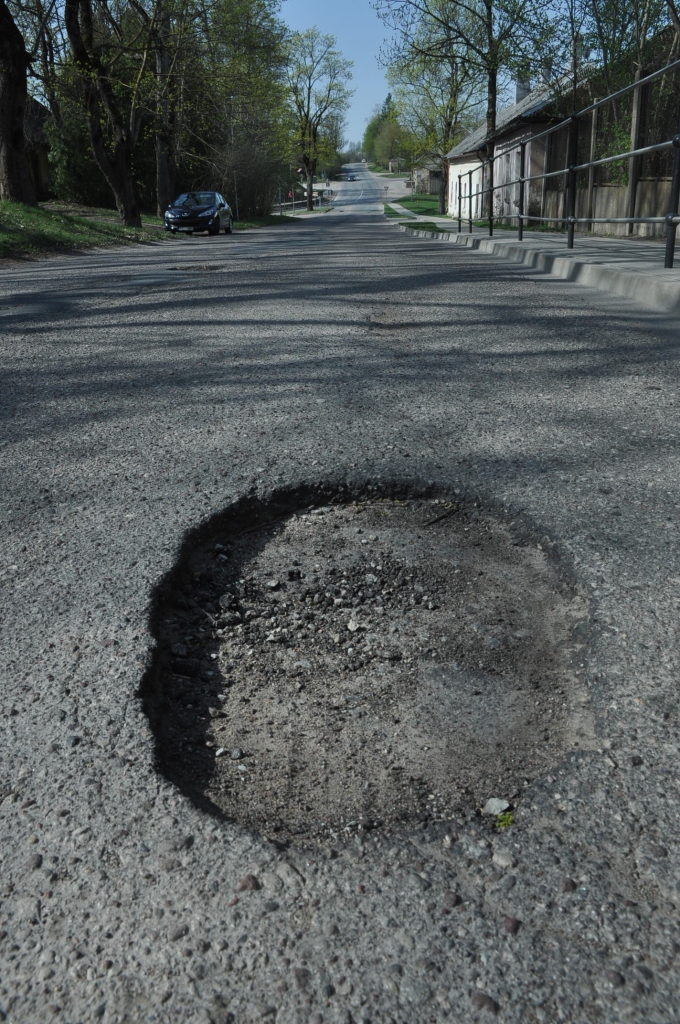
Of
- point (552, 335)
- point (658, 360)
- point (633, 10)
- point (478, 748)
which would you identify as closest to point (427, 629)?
point (478, 748)

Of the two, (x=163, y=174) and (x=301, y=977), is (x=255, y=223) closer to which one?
(x=163, y=174)

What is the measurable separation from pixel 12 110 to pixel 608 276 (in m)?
12.7

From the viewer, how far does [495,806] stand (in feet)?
4.07

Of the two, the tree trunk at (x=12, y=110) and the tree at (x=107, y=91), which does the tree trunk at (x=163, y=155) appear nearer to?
the tree at (x=107, y=91)

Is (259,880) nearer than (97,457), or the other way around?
(259,880)

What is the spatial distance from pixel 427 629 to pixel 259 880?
0.78 meters

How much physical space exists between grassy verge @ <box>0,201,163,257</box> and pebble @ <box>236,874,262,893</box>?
39.0 feet

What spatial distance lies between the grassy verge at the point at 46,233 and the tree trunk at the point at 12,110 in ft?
2.24

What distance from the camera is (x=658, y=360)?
13.0 feet

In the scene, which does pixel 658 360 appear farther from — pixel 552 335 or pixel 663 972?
pixel 663 972

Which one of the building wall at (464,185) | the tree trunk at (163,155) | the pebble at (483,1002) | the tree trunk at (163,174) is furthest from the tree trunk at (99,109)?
the building wall at (464,185)

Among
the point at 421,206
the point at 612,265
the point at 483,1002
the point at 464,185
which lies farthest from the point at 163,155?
the point at 421,206

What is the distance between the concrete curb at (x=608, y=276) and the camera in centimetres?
530

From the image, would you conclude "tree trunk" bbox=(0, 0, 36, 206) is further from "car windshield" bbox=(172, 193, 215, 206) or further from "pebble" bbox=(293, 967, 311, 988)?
"pebble" bbox=(293, 967, 311, 988)
